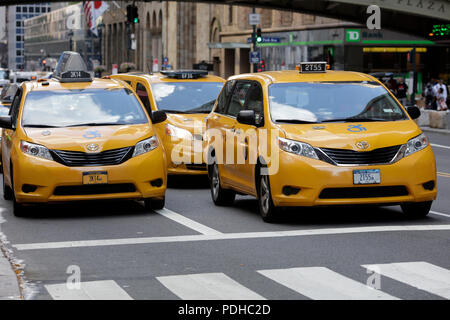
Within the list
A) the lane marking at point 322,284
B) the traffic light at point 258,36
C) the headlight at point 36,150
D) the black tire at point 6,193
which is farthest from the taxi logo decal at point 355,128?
the traffic light at point 258,36

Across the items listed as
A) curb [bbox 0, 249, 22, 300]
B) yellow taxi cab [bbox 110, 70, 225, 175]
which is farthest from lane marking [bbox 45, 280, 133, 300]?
yellow taxi cab [bbox 110, 70, 225, 175]

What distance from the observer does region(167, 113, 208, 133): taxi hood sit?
16266 mm

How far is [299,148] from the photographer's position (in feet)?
36.3

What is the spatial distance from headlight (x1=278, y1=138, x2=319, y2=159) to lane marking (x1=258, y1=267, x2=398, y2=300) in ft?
8.89

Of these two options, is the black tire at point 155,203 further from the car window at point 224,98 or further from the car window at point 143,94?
the car window at point 143,94

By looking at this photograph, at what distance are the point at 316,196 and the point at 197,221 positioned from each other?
1617 millimetres

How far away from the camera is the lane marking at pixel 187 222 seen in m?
10.9

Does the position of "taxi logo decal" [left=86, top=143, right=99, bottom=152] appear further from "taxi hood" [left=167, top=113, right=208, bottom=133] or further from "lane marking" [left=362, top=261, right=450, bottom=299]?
"lane marking" [left=362, top=261, right=450, bottom=299]

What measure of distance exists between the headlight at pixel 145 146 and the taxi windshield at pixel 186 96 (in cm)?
432

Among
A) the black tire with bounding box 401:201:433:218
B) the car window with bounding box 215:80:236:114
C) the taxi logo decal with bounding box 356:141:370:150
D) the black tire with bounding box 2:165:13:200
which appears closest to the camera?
the taxi logo decal with bounding box 356:141:370:150

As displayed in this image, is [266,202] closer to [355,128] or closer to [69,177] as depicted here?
[355,128]

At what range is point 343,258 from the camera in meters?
9.01
